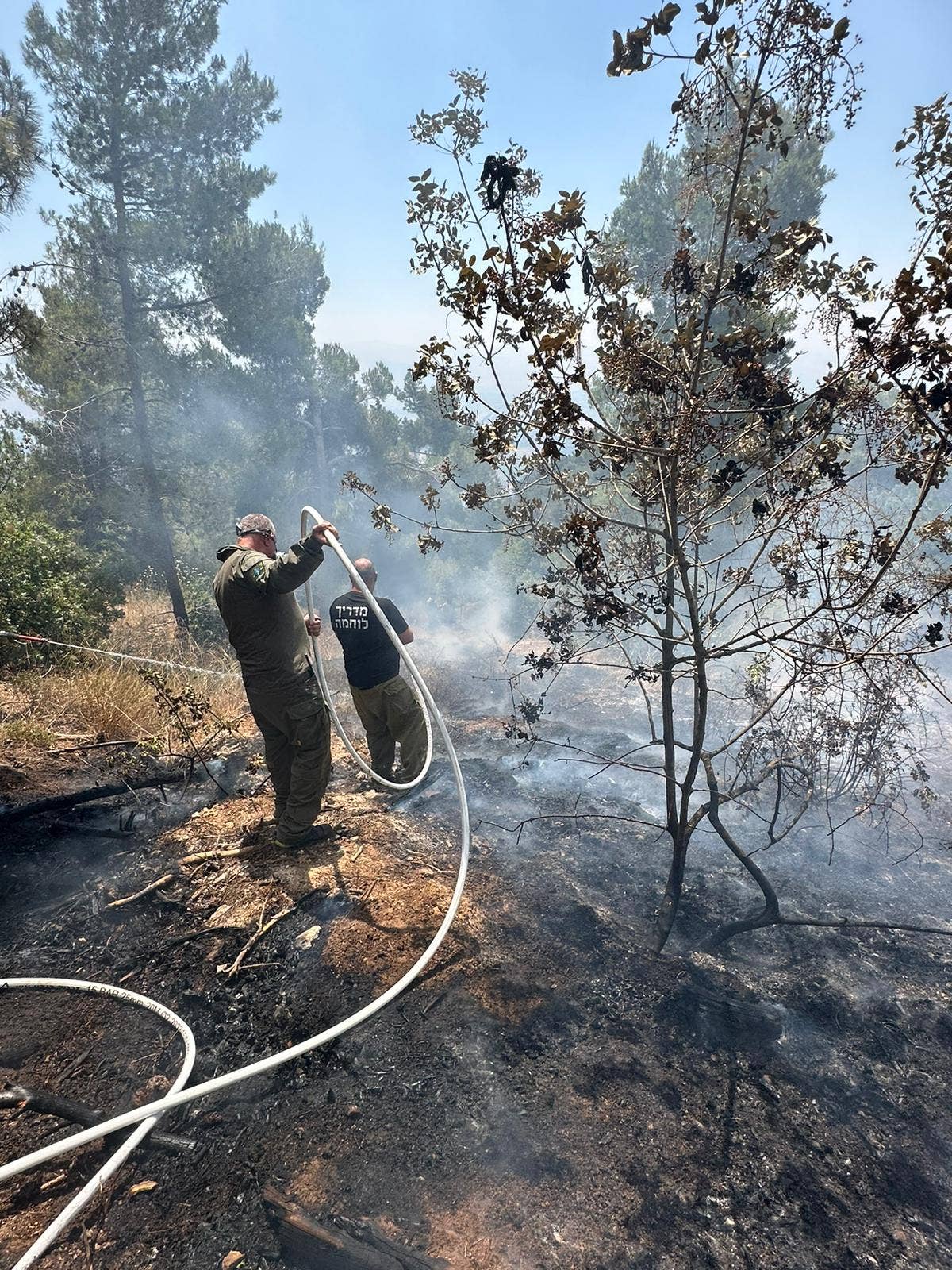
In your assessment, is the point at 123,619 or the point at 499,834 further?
the point at 123,619

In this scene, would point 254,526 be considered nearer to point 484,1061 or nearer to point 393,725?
point 393,725

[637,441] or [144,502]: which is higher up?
[144,502]

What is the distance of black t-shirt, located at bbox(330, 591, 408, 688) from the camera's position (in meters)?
5.16

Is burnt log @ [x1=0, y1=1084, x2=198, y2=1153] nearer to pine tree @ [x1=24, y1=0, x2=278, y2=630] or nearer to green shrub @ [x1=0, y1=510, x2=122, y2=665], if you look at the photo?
green shrub @ [x1=0, y1=510, x2=122, y2=665]

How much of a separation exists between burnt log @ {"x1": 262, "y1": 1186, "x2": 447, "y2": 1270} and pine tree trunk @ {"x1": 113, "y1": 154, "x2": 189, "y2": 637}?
37.2 ft

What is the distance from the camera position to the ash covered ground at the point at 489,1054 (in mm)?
2254

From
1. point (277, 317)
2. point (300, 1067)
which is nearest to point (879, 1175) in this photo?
point (300, 1067)

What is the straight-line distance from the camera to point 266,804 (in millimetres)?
4949

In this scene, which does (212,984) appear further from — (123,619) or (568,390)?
(123,619)

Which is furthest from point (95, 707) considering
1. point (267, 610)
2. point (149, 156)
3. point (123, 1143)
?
point (149, 156)

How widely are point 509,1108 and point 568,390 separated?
3.07 metres

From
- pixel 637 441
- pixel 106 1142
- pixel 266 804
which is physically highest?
pixel 637 441

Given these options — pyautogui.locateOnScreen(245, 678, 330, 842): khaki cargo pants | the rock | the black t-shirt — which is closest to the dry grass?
pyautogui.locateOnScreen(245, 678, 330, 842): khaki cargo pants

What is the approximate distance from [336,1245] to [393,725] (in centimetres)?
368
